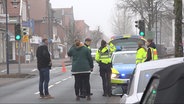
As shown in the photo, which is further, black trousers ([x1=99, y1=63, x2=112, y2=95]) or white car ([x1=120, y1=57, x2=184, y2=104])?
black trousers ([x1=99, y1=63, x2=112, y2=95])

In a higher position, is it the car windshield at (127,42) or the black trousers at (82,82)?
the car windshield at (127,42)

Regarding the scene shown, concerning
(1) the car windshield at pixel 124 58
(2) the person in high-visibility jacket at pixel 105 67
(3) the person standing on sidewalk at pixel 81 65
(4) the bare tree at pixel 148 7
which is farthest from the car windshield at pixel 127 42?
(4) the bare tree at pixel 148 7

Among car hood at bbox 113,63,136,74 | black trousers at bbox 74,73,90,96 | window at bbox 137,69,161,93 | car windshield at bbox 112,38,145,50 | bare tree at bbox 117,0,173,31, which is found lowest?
black trousers at bbox 74,73,90,96

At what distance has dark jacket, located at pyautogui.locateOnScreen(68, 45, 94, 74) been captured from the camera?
533 inches

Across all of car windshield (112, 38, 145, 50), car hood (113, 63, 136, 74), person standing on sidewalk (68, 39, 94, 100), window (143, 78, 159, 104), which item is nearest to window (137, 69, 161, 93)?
window (143, 78, 159, 104)

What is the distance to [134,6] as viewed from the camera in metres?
61.9

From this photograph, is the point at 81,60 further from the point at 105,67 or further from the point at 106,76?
the point at 106,76

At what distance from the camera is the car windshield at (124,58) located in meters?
16.0

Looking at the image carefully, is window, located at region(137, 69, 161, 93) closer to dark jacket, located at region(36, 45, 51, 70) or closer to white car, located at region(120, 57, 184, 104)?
white car, located at region(120, 57, 184, 104)

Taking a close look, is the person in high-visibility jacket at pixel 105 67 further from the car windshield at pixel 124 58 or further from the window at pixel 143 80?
the window at pixel 143 80

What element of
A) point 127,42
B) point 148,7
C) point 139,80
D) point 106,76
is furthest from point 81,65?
point 148,7

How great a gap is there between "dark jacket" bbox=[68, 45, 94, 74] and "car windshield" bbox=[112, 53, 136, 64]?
240 centimetres

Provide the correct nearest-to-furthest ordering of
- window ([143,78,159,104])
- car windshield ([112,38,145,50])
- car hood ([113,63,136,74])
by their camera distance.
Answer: window ([143,78,159,104]), car hood ([113,63,136,74]), car windshield ([112,38,145,50])

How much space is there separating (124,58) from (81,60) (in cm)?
287
